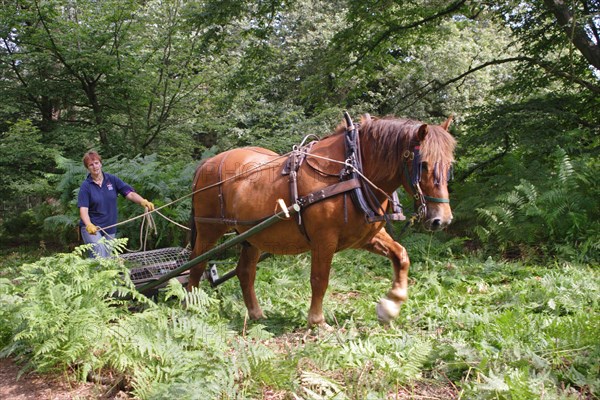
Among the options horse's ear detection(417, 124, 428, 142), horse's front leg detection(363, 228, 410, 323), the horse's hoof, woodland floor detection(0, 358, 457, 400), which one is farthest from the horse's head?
woodland floor detection(0, 358, 457, 400)

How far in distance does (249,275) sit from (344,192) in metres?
1.63

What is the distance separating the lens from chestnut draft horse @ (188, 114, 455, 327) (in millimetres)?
3648

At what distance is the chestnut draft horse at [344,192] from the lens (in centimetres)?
365

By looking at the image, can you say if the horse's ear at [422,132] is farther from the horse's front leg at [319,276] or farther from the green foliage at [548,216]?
the green foliage at [548,216]

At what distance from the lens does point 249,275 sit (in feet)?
16.4

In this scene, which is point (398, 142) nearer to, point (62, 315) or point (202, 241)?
point (202, 241)

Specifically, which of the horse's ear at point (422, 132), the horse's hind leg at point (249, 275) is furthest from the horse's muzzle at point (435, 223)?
the horse's hind leg at point (249, 275)

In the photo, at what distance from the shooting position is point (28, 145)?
10305mm

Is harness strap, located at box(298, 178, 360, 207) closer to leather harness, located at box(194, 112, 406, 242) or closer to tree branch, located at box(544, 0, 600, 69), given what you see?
leather harness, located at box(194, 112, 406, 242)

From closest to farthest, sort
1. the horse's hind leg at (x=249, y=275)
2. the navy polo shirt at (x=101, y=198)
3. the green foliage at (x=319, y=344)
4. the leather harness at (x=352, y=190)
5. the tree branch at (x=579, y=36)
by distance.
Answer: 1. the green foliage at (x=319, y=344)
2. the leather harness at (x=352, y=190)
3. the horse's hind leg at (x=249, y=275)
4. the navy polo shirt at (x=101, y=198)
5. the tree branch at (x=579, y=36)

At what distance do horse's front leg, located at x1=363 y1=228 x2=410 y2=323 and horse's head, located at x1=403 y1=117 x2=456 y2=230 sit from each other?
26.1 inches

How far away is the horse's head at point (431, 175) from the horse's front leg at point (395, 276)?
0.66 m

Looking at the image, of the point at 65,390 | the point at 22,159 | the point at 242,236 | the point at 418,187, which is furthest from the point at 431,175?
the point at 22,159

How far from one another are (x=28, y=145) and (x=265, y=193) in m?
8.19
